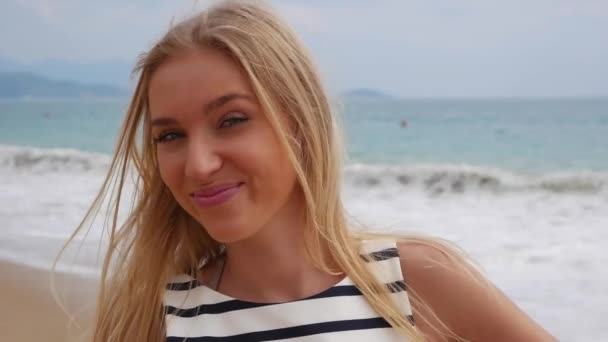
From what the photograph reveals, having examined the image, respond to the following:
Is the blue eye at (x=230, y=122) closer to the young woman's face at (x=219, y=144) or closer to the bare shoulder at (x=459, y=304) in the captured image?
the young woman's face at (x=219, y=144)

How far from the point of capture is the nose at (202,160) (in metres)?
1.49

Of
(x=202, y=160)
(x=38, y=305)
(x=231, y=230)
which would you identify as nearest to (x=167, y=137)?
(x=202, y=160)

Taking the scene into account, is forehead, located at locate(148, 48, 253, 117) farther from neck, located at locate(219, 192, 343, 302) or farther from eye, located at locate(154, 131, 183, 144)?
neck, located at locate(219, 192, 343, 302)

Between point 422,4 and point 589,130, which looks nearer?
point 589,130

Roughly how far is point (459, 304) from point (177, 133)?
2.39ft

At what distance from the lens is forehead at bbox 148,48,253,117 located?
150 centimetres

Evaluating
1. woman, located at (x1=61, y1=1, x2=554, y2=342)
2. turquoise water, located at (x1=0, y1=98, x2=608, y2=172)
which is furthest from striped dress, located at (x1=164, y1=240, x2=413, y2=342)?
turquoise water, located at (x1=0, y1=98, x2=608, y2=172)

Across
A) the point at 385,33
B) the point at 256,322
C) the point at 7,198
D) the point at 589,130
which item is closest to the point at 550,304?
the point at 256,322

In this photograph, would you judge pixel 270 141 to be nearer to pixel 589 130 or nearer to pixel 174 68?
pixel 174 68

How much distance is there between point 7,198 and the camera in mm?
7473

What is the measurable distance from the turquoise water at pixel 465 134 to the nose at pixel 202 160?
6.38 metres

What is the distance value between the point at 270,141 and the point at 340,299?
1.28ft

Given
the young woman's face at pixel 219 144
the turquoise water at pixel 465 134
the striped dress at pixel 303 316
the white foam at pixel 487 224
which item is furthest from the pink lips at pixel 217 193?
the turquoise water at pixel 465 134

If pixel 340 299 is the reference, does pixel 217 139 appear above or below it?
above
